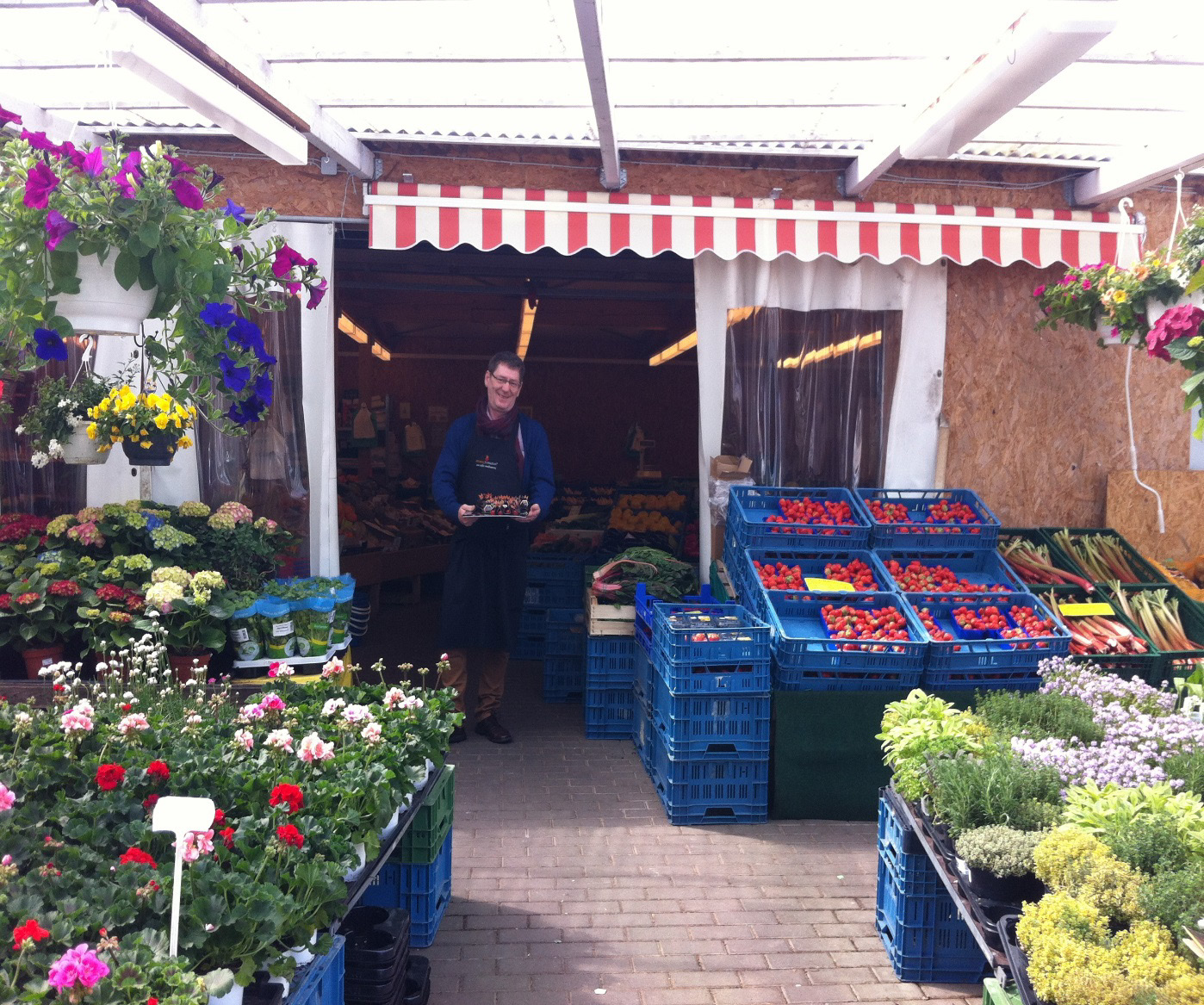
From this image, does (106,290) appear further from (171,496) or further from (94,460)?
(171,496)

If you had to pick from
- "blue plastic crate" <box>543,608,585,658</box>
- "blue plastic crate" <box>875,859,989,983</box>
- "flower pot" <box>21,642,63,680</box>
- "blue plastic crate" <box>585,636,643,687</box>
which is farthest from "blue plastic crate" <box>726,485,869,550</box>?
"flower pot" <box>21,642,63,680</box>

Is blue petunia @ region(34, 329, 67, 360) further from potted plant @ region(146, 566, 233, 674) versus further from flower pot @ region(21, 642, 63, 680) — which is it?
flower pot @ region(21, 642, 63, 680)

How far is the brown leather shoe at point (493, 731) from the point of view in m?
6.38

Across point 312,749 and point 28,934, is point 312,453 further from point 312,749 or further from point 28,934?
point 28,934

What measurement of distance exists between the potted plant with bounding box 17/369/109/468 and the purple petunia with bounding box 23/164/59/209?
122 cm

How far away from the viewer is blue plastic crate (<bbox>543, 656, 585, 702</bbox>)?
750cm

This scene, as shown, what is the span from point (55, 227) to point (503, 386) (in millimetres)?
3290

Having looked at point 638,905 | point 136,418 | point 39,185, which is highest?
point 39,185

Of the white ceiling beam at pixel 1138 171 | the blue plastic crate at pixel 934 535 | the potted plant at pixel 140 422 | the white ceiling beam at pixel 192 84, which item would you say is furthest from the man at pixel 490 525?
the white ceiling beam at pixel 1138 171

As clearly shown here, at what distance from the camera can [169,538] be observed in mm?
5113

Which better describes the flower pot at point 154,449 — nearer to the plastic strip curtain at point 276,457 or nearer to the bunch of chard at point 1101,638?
the plastic strip curtain at point 276,457

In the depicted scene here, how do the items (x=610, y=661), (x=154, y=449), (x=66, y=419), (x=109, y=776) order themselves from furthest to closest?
(x=610, y=661), (x=66, y=419), (x=154, y=449), (x=109, y=776)

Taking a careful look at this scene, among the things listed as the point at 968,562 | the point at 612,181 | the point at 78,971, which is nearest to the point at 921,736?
the point at 968,562

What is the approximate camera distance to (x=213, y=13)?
4.21 meters
